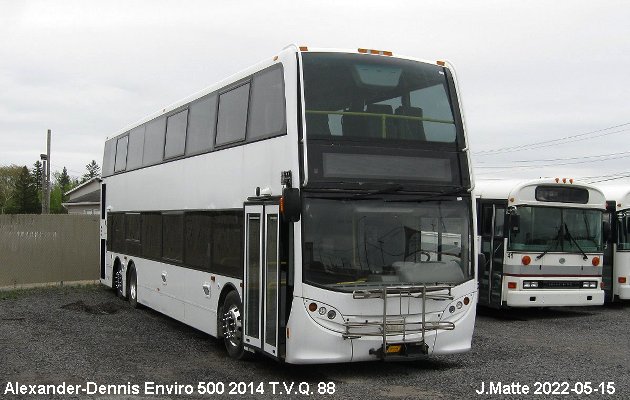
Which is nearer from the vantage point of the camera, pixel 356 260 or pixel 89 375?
pixel 356 260

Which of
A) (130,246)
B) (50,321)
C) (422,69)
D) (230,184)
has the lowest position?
(50,321)

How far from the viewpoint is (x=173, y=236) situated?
1403cm

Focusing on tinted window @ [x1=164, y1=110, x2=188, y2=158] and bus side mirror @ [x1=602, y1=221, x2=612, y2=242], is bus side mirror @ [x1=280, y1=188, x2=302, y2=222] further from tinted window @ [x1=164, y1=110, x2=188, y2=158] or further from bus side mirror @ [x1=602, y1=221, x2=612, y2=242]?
bus side mirror @ [x1=602, y1=221, x2=612, y2=242]

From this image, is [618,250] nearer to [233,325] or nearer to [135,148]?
[233,325]

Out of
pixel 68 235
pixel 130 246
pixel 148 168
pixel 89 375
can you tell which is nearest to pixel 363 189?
pixel 89 375

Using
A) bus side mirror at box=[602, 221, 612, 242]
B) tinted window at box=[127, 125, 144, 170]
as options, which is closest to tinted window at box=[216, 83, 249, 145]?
tinted window at box=[127, 125, 144, 170]

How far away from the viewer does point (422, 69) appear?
10234 millimetres

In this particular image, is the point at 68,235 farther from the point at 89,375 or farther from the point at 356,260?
the point at 356,260

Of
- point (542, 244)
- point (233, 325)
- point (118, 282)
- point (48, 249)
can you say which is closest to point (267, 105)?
point (233, 325)


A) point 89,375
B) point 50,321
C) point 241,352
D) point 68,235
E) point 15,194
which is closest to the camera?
point 89,375

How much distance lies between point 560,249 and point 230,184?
7.66 metres

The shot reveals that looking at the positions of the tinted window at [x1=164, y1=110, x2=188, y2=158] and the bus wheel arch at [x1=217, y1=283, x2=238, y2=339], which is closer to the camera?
the bus wheel arch at [x1=217, y1=283, x2=238, y2=339]

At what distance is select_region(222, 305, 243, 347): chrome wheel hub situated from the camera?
421 inches

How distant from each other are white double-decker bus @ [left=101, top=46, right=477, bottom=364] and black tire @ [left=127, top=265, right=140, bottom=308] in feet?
20.2
